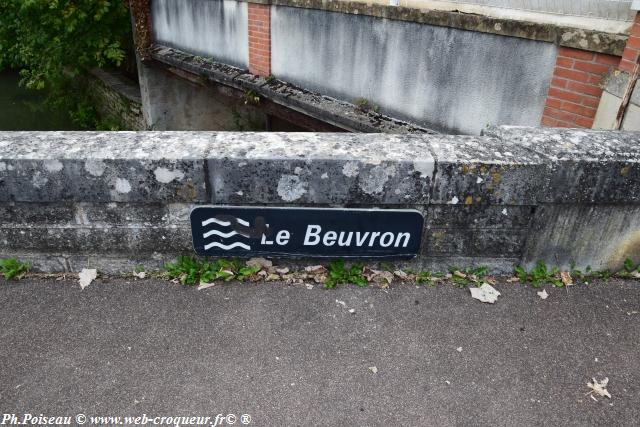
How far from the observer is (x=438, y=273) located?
3021mm

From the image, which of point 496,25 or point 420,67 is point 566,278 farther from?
point 420,67

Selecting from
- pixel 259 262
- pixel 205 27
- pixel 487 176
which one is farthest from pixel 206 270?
pixel 205 27

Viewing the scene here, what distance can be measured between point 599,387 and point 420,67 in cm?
374

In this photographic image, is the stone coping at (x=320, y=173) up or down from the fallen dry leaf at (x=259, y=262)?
up

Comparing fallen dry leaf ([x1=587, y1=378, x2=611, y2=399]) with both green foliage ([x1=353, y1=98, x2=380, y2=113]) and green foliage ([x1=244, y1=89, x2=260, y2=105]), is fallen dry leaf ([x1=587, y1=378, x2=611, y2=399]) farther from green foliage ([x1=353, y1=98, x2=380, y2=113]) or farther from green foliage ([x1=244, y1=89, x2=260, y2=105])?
green foliage ([x1=244, y1=89, x2=260, y2=105])

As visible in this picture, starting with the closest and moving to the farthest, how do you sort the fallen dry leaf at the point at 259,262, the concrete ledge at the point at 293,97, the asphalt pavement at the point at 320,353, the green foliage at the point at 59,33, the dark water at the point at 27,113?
the asphalt pavement at the point at 320,353 → the fallen dry leaf at the point at 259,262 → the concrete ledge at the point at 293,97 → the green foliage at the point at 59,33 → the dark water at the point at 27,113

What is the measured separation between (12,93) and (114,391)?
22.2 meters

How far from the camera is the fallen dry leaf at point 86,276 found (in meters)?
2.94

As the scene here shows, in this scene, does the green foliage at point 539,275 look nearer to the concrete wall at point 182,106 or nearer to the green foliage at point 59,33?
the concrete wall at point 182,106

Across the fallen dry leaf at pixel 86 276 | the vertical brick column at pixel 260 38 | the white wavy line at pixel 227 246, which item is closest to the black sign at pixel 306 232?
the white wavy line at pixel 227 246

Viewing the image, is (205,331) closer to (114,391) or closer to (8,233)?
(114,391)

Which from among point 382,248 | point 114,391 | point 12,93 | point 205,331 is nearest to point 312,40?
point 382,248

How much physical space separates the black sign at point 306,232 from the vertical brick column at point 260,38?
192 inches

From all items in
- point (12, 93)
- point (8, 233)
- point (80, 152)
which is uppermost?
point (80, 152)
